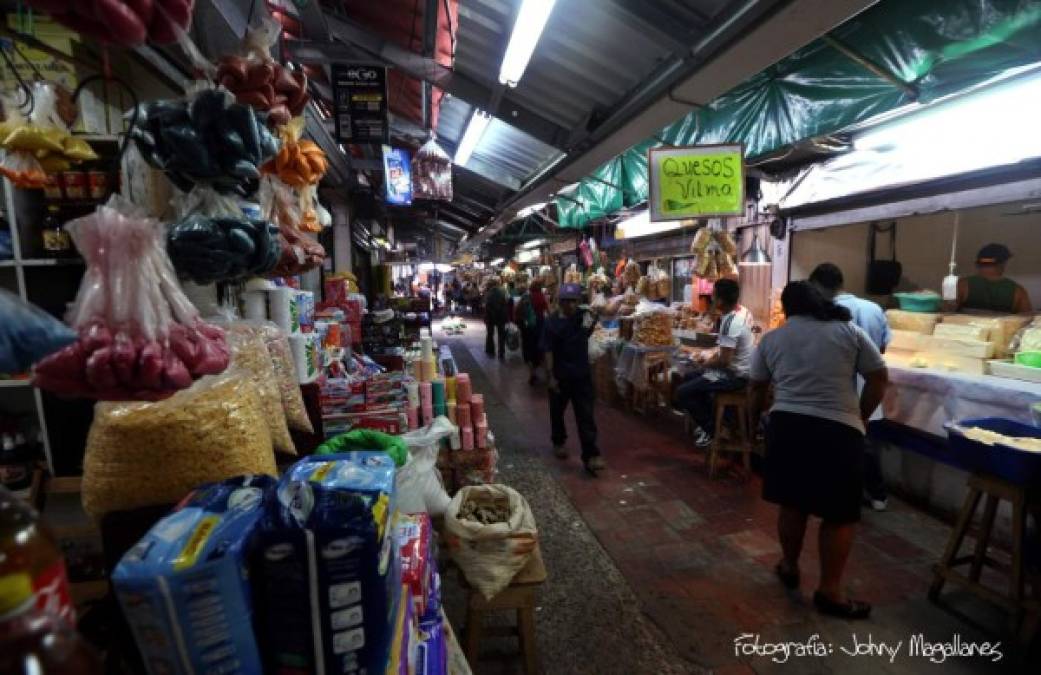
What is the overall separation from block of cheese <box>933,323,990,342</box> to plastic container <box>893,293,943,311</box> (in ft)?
1.67

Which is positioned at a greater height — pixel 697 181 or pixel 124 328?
pixel 697 181

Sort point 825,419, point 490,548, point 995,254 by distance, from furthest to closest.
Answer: point 995,254 → point 825,419 → point 490,548

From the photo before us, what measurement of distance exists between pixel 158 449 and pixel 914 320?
582cm

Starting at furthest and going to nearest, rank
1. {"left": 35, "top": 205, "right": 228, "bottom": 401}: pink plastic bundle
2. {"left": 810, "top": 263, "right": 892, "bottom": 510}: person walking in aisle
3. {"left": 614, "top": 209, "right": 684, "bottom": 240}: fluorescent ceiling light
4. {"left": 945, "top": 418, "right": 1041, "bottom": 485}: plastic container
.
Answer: {"left": 614, "top": 209, "right": 684, "bottom": 240}: fluorescent ceiling light
{"left": 810, "top": 263, "right": 892, "bottom": 510}: person walking in aisle
{"left": 945, "top": 418, "right": 1041, "bottom": 485}: plastic container
{"left": 35, "top": 205, "right": 228, "bottom": 401}: pink plastic bundle

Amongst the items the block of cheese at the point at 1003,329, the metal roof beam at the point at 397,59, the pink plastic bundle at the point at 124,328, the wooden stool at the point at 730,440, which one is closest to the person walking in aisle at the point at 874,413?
the block of cheese at the point at 1003,329

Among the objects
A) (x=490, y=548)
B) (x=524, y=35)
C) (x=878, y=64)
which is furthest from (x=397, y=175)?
(x=490, y=548)

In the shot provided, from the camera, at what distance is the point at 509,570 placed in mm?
2283

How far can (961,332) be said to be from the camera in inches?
165

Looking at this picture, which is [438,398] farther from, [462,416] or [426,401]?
[462,416]

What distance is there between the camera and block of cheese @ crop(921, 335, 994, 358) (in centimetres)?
398

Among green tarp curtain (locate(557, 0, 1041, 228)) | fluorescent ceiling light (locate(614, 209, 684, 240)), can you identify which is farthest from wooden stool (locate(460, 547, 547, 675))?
fluorescent ceiling light (locate(614, 209, 684, 240))

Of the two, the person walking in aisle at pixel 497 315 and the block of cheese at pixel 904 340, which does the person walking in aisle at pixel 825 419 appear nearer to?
the block of cheese at pixel 904 340

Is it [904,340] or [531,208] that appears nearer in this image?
[904,340]

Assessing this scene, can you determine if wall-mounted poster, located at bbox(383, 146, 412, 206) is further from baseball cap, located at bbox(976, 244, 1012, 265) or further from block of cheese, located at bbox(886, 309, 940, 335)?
baseball cap, located at bbox(976, 244, 1012, 265)
